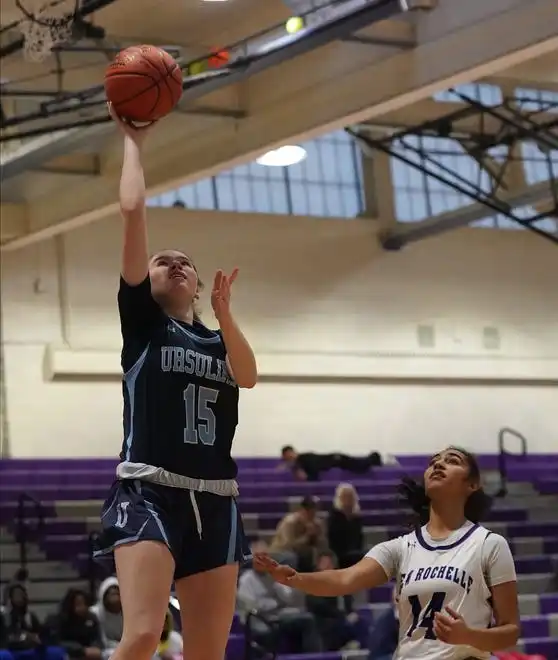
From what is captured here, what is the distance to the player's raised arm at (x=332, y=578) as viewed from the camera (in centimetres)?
412

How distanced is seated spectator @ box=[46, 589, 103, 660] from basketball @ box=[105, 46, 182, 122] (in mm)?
6306

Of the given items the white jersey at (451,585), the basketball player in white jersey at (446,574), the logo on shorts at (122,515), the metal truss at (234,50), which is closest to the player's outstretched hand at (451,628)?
the basketball player in white jersey at (446,574)

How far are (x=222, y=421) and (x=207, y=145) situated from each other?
887 cm

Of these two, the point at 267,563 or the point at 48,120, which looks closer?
the point at 267,563

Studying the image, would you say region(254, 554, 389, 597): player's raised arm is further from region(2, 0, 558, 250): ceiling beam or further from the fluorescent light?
the fluorescent light

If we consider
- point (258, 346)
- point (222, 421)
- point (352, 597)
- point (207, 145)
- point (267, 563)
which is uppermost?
point (207, 145)

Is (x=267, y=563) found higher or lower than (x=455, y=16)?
lower

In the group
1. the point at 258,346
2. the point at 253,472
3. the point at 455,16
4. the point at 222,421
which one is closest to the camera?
→ the point at 222,421

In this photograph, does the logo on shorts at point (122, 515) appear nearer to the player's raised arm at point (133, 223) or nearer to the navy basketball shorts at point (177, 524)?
the navy basketball shorts at point (177, 524)

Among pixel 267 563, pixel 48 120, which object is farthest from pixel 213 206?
pixel 267 563

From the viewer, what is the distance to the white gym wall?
627 inches

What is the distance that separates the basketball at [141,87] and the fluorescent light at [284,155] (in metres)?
7.82

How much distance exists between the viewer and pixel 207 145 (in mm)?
12500

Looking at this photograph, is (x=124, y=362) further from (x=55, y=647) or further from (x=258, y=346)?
(x=258, y=346)
